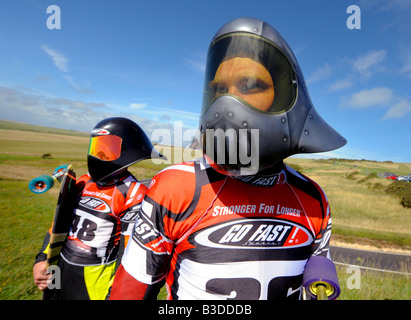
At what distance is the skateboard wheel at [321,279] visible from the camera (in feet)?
4.11

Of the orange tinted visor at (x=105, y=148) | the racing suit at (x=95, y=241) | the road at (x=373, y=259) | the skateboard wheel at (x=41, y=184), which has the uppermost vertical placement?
the orange tinted visor at (x=105, y=148)

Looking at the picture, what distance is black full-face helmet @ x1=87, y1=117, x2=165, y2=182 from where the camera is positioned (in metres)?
2.97

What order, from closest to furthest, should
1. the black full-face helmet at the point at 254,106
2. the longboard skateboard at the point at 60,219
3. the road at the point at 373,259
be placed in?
1. the black full-face helmet at the point at 254,106
2. the longboard skateboard at the point at 60,219
3. the road at the point at 373,259

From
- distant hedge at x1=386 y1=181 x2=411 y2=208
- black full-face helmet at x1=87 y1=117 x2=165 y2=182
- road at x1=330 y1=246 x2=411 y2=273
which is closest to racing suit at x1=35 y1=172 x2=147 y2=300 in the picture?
black full-face helmet at x1=87 y1=117 x2=165 y2=182

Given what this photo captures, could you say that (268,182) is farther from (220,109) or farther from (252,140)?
(220,109)

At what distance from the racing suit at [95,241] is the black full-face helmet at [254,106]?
1.89m

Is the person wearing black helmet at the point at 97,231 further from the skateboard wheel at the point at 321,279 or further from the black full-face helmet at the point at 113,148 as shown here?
the skateboard wheel at the point at 321,279

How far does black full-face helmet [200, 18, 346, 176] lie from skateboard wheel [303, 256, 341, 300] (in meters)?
0.72

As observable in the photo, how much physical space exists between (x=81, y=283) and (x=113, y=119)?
7.54 feet

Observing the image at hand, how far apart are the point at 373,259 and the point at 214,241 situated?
14721mm

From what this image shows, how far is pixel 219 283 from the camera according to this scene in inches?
48.4

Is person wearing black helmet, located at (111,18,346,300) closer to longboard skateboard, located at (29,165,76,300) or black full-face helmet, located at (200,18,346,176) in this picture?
black full-face helmet, located at (200,18,346,176)

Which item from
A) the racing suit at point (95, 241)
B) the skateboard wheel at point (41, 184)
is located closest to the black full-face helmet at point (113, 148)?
the racing suit at point (95, 241)

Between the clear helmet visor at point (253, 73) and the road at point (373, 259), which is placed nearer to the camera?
the clear helmet visor at point (253, 73)
